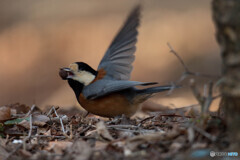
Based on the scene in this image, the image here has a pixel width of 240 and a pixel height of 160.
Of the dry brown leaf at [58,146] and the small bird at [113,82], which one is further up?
the small bird at [113,82]

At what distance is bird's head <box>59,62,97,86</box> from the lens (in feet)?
17.1

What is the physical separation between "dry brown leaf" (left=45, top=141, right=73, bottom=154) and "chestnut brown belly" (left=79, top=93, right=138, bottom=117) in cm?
139

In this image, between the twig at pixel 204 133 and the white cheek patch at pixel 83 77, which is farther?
the white cheek patch at pixel 83 77

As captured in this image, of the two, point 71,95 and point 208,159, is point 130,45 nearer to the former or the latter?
point 208,159

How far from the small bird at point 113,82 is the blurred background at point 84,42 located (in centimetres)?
256

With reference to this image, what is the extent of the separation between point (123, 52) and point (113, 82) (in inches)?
28.5

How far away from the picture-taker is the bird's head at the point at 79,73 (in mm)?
5227

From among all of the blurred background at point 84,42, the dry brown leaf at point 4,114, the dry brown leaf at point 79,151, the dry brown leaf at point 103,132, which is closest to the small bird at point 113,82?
the dry brown leaf at point 4,114

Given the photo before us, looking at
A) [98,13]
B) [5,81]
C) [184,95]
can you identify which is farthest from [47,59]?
[184,95]

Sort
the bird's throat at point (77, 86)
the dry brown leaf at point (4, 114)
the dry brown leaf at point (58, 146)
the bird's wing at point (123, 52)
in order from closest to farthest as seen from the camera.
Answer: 1. the dry brown leaf at point (58, 146)
2. the dry brown leaf at point (4, 114)
3. the bird's throat at point (77, 86)
4. the bird's wing at point (123, 52)

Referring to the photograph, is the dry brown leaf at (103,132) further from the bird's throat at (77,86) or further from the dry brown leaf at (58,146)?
the bird's throat at (77,86)

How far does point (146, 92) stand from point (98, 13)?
786 cm

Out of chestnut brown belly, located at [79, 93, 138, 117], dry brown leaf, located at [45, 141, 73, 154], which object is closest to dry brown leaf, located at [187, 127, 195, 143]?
dry brown leaf, located at [45, 141, 73, 154]

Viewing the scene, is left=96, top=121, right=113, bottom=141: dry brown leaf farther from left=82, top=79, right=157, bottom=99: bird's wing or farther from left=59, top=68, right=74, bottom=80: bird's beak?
left=59, top=68, right=74, bottom=80: bird's beak
